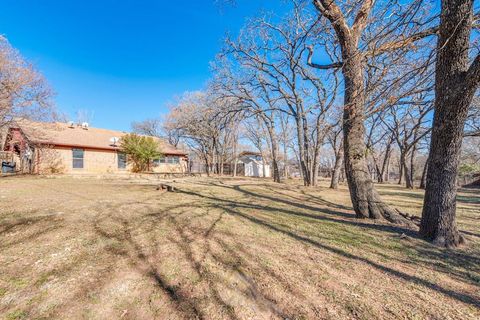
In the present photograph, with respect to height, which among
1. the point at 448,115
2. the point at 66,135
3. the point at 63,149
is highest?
the point at 66,135

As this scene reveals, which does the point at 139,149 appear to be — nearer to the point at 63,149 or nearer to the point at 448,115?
the point at 63,149

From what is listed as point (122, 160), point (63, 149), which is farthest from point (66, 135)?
point (122, 160)

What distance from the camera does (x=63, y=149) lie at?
47.6 feet

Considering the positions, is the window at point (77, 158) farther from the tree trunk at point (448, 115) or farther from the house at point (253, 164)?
the house at point (253, 164)

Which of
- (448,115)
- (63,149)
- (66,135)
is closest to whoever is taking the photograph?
(448,115)

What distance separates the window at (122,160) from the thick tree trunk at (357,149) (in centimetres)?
1741

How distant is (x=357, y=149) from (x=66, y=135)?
19112 mm

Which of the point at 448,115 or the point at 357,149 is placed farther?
the point at 357,149

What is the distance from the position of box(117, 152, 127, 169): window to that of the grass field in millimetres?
14269

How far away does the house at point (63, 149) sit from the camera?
13.4 metres

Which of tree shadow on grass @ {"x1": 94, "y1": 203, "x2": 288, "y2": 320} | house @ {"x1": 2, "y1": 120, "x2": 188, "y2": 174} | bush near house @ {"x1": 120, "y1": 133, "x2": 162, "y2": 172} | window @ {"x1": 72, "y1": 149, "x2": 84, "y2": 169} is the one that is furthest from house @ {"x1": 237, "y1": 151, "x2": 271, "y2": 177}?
tree shadow on grass @ {"x1": 94, "y1": 203, "x2": 288, "y2": 320}

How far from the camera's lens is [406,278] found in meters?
2.29

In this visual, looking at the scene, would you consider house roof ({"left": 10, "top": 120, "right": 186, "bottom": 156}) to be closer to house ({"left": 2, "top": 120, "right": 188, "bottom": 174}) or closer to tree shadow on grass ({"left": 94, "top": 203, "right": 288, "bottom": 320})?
house ({"left": 2, "top": 120, "right": 188, "bottom": 174})

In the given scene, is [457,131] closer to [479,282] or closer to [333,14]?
[479,282]
